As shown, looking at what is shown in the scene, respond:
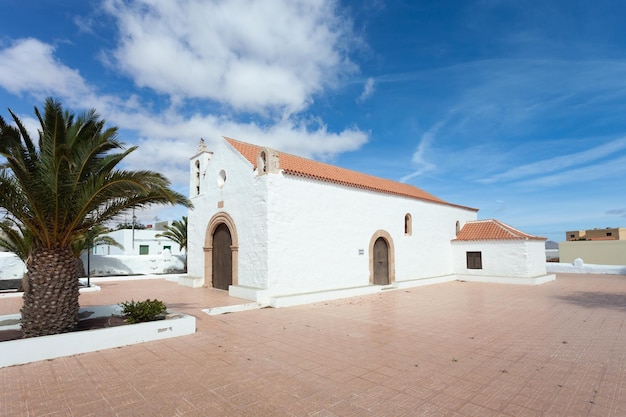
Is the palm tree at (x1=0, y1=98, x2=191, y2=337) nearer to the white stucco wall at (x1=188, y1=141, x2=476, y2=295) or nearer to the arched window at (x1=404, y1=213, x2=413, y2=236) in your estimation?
the white stucco wall at (x1=188, y1=141, x2=476, y2=295)

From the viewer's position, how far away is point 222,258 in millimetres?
13883

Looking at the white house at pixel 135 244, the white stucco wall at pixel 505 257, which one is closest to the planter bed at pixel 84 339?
the white stucco wall at pixel 505 257

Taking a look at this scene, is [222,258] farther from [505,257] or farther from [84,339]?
[505,257]

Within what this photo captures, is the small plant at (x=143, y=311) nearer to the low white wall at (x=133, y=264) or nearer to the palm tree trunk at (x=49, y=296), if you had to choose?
the palm tree trunk at (x=49, y=296)

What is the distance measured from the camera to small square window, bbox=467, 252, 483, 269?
19547 mm

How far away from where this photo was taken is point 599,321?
8.91 meters

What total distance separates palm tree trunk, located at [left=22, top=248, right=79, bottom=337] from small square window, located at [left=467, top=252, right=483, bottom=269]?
18.9 m

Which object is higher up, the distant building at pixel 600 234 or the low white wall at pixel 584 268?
the distant building at pixel 600 234

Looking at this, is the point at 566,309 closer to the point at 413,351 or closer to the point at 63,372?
the point at 413,351

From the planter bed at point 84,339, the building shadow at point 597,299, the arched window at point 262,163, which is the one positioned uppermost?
→ the arched window at point 262,163

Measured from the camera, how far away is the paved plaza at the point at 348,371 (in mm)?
4152

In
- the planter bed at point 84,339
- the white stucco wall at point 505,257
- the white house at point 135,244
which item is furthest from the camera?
the white house at point 135,244

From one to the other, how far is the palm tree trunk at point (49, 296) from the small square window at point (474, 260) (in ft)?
62.0

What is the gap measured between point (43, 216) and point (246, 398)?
4981 millimetres
